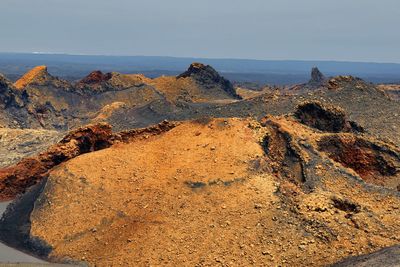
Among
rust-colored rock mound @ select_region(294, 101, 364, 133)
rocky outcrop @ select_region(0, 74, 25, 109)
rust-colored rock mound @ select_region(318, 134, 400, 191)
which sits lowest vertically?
rocky outcrop @ select_region(0, 74, 25, 109)

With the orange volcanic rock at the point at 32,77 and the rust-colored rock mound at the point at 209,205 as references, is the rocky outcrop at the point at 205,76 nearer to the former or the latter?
the orange volcanic rock at the point at 32,77

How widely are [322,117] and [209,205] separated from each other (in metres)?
11.2

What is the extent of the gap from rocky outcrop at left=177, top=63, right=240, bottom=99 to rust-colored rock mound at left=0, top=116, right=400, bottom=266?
129ft

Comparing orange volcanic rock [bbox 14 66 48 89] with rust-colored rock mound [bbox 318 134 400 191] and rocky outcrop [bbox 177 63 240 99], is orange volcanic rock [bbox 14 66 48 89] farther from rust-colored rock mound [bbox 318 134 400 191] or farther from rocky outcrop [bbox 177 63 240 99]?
rust-colored rock mound [bbox 318 134 400 191]

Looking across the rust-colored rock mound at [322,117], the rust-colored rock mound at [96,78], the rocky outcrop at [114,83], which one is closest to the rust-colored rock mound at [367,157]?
the rust-colored rock mound at [322,117]

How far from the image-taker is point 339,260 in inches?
652

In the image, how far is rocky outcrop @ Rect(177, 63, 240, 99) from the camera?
6306 cm

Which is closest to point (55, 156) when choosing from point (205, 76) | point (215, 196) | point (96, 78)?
point (215, 196)

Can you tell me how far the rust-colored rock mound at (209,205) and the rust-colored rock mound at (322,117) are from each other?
9.63ft

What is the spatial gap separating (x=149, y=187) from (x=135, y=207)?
1.08 m

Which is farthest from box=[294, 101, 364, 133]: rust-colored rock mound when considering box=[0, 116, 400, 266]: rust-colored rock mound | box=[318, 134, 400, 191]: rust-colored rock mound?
box=[0, 116, 400, 266]: rust-colored rock mound

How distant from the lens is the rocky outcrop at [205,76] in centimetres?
6306

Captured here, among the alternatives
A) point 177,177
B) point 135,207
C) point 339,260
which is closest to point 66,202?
point 135,207

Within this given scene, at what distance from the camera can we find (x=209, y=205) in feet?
62.4
